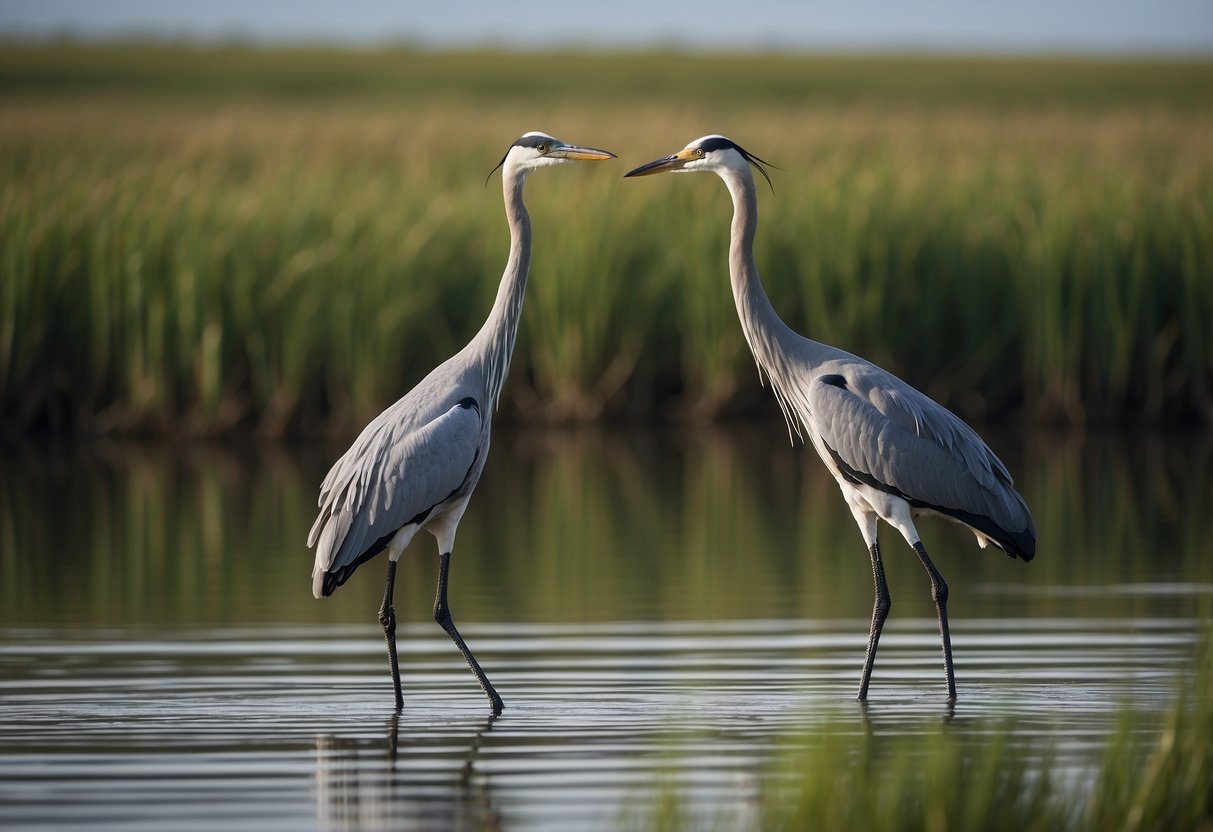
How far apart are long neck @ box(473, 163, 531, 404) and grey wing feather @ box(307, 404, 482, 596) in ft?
1.53

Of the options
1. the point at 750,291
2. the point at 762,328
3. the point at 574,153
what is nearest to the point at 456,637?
the point at 762,328

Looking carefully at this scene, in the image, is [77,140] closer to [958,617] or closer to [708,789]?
[958,617]

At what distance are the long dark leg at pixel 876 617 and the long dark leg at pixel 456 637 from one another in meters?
1.46

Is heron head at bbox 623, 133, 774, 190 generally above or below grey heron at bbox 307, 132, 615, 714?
above

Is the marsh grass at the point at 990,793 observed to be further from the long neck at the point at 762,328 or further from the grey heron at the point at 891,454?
the long neck at the point at 762,328

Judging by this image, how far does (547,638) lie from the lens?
344 inches

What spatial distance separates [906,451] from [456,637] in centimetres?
212

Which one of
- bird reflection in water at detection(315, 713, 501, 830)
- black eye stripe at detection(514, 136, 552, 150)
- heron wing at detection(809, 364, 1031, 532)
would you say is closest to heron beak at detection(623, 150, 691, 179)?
black eye stripe at detection(514, 136, 552, 150)

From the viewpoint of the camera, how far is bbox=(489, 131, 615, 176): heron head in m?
8.50

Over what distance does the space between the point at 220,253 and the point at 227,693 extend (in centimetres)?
896

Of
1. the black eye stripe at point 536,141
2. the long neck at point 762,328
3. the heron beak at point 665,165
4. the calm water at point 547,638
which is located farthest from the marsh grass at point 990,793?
the black eye stripe at point 536,141

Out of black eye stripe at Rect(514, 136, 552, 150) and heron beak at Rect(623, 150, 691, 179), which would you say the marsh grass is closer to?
heron beak at Rect(623, 150, 691, 179)

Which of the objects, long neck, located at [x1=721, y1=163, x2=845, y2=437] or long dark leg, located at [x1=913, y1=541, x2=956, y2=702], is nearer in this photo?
long dark leg, located at [x1=913, y1=541, x2=956, y2=702]

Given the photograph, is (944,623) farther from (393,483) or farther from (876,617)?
(393,483)
